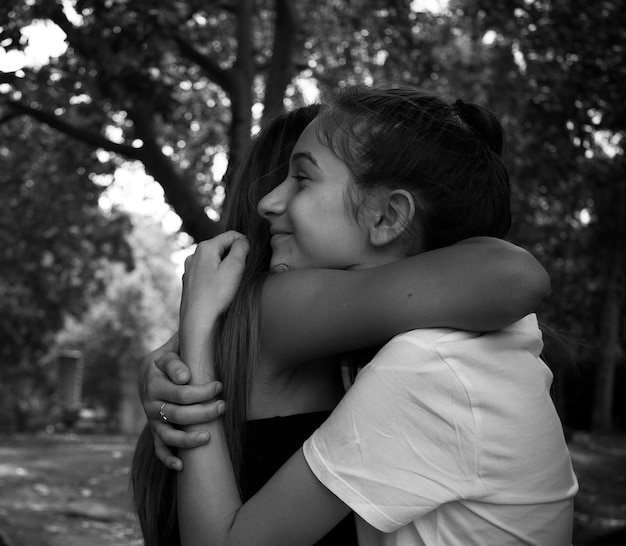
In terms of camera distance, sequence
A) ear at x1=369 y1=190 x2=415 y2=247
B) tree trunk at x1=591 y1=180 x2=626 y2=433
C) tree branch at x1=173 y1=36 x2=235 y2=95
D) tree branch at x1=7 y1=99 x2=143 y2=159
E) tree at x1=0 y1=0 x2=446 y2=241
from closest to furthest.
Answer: ear at x1=369 y1=190 x2=415 y2=247 < tree at x1=0 y1=0 x2=446 y2=241 < tree branch at x1=7 y1=99 x2=143 y2=159 < tree branch at x1=173 y1=36 x2=235 y2=95 < tree trunk at x1=591 y1=180 x2=626 y2=433

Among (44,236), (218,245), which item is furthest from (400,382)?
(44,236)

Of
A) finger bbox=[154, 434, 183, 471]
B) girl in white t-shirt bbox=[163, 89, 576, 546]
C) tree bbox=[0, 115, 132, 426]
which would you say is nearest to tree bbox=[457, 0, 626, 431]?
girl in white t-shirt bbox=[163, 89, 576, 546]

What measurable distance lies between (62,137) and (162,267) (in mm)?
23501

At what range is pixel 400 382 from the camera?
153 centimetres

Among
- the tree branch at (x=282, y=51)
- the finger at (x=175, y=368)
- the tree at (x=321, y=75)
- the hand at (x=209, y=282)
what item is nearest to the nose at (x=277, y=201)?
the hand at (x=209, y=282)

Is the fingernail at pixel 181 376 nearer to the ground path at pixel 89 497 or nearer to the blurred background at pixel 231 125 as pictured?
the blurred background at pixel 231 125

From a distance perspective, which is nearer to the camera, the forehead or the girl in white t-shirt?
the girl in white t-shirt

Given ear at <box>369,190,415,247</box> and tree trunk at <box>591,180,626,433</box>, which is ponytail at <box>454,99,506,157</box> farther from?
tree trunk at <box>591,180,626,433</box>

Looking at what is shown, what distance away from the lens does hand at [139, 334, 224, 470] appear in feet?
5.73

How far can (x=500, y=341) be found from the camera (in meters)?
1.66

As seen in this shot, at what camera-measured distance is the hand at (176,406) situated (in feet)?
5.73

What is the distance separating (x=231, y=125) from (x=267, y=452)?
20.2 feet

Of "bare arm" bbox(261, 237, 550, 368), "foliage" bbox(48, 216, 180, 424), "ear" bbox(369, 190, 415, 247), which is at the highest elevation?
"ear" bbox(369, 190, 415, 247)

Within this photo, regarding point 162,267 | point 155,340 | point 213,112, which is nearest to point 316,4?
point 213,112
